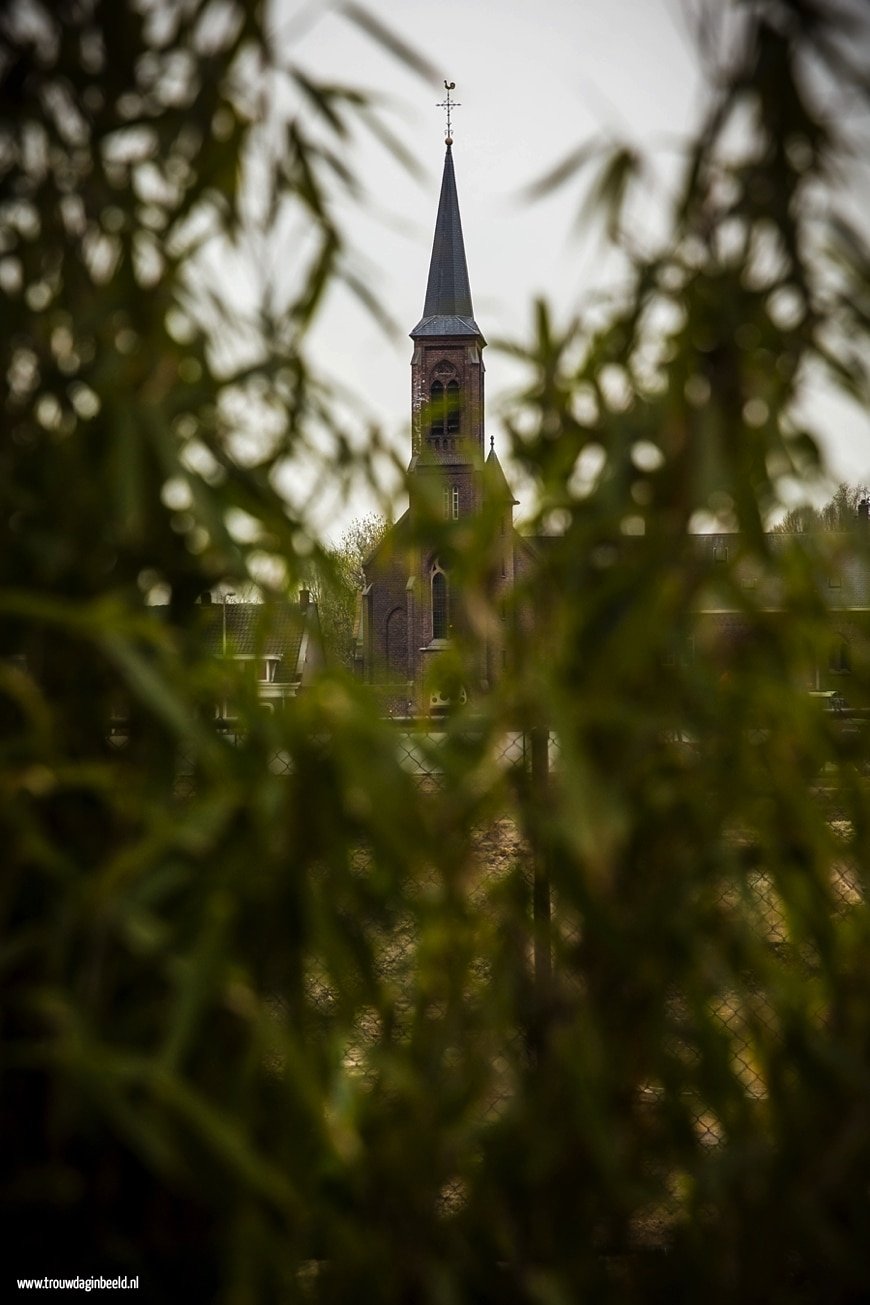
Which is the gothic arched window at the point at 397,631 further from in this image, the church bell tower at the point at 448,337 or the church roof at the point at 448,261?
the church roof at the point at 448,261

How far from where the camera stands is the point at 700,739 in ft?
2.95

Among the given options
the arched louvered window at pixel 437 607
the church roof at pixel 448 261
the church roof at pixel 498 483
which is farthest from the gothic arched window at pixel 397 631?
the church roof at pixel 498 483

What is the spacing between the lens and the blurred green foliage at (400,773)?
2.71ft

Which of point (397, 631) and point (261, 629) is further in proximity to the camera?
point (397, 631)

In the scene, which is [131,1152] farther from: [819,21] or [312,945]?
[819,21]

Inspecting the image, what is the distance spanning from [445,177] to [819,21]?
3648cm

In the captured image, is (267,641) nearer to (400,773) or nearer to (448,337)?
(400,773)

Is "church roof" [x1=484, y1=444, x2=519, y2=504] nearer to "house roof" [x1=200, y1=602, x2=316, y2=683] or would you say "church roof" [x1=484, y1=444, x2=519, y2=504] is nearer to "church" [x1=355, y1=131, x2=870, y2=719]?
"church" [x1=355, y1=131, x2=870, y2=719]

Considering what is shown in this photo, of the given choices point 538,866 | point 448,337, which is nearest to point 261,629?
point 538,866

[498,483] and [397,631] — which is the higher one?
[397,631]

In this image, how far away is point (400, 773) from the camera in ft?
2.68

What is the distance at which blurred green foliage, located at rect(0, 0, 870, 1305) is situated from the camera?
2.71 feet

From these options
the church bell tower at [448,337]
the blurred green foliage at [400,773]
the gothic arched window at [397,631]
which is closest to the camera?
the blurred green foliage at [400,773]

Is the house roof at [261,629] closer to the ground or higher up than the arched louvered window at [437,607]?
closer to the ground
